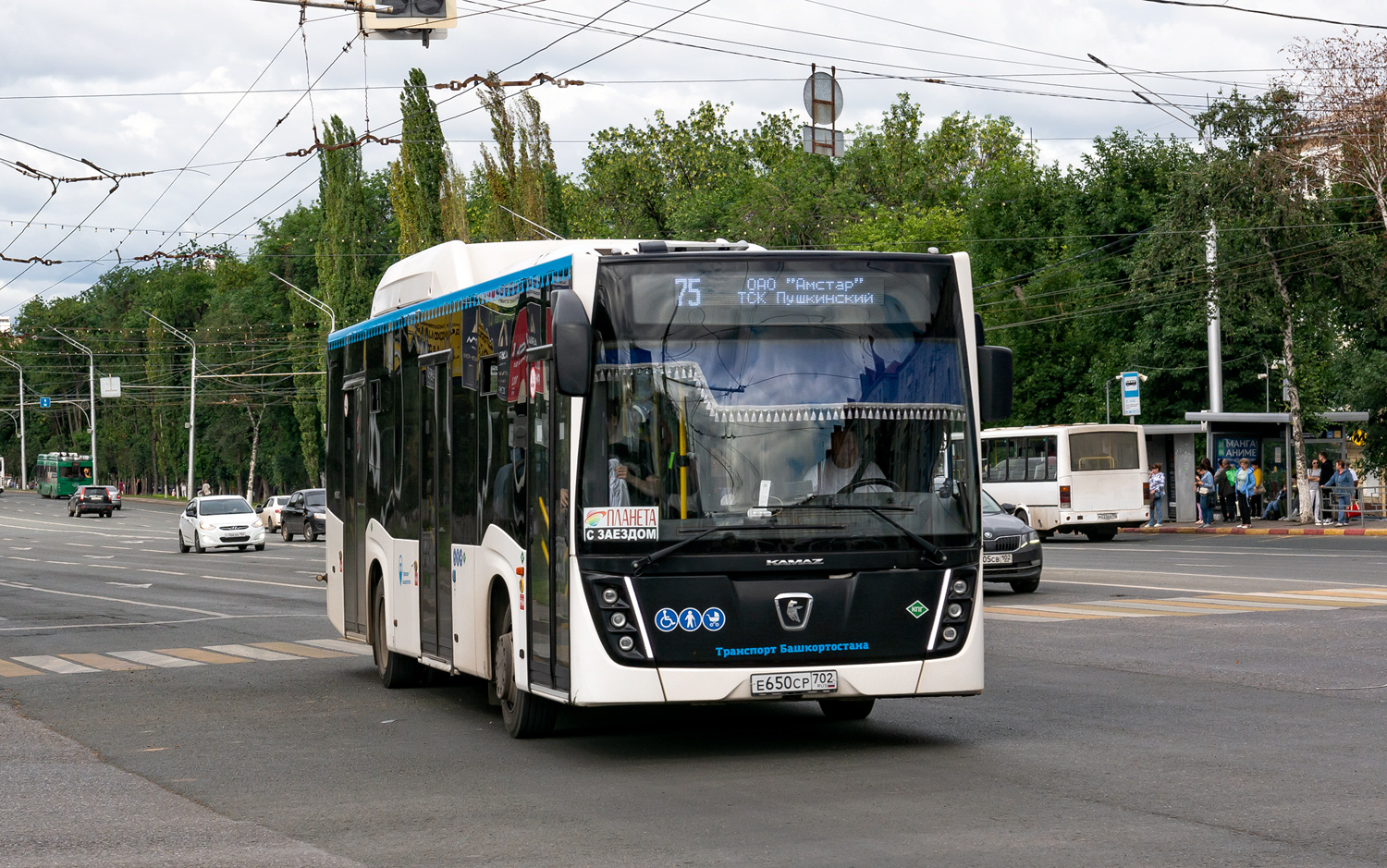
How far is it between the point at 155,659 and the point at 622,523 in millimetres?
9204

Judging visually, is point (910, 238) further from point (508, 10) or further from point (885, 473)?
point (885, 473)

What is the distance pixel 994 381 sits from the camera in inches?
391

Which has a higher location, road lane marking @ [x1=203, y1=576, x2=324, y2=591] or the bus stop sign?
the bus stop sign

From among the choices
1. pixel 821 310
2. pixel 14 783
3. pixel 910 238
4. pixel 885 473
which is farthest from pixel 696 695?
pixel 910 238

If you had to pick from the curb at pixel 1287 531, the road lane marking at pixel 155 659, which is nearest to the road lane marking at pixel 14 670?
the road lane marking at pixel 155 659

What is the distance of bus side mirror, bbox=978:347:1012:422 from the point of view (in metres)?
9.88

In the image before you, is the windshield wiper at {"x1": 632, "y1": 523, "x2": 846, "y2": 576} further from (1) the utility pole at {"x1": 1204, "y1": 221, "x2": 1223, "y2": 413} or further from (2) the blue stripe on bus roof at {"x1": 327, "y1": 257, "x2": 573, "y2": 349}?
(1) the utility pole at {"x1": 1204, "y1": 221, "x2": 1223, "y2": 413}

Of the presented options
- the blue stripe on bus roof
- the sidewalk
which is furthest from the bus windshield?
the sidewalk

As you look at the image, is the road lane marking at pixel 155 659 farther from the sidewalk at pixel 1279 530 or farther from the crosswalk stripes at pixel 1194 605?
the sidewalk at pixel 1279 530

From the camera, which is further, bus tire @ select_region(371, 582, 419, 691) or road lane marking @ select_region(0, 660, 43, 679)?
road lane marking @ select_region(0, 660, 43, 679)

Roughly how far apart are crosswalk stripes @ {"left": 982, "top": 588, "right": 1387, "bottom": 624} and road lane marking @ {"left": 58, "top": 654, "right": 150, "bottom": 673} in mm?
9185

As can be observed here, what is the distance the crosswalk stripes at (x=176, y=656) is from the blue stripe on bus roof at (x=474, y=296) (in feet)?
11.8

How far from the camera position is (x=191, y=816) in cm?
824

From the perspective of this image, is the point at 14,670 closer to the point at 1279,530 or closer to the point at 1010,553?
the point at 1010,553
